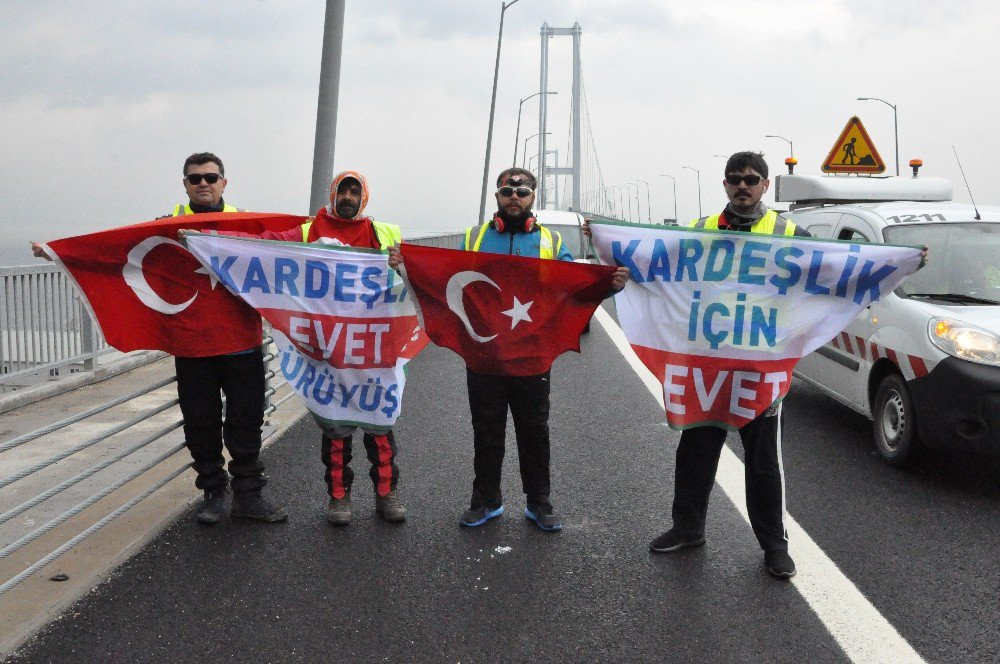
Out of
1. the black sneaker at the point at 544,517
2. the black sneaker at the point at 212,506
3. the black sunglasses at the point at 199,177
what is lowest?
the black sneaker at the point at 212,506

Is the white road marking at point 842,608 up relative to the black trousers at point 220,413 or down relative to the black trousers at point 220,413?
down

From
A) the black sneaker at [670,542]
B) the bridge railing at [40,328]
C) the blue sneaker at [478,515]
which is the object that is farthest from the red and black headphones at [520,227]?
the bridge railing at [40,328]

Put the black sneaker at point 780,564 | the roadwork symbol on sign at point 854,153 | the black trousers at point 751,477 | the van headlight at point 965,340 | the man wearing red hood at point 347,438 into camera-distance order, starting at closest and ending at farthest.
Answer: the black sneaker at point 780,564 < the black trousers at point 751,477 < the man wearing red hood at point 347,438 < the van headlight at point 965,340 < the roadwork symbol on sign at point 854,153

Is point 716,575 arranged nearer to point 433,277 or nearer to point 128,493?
point 433,277

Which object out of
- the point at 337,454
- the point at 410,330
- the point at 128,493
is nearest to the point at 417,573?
the point at 337,454

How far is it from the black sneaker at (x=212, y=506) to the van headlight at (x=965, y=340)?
4319 millimetres

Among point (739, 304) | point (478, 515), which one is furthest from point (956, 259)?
point (478, 515)

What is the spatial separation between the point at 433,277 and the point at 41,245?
2021 millimetres

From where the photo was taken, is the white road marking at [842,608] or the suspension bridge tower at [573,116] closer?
the white road marking at [842,608]

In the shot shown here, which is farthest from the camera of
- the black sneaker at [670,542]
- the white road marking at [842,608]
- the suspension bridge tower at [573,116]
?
the suspension bridge tower at [573,116]

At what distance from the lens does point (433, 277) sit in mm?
5074

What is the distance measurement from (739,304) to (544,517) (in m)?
1.51

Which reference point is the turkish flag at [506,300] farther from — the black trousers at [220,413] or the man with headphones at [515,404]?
the black trousers at [220,413]

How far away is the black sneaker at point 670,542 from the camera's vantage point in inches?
188
